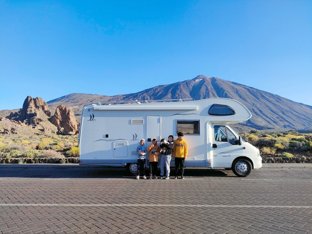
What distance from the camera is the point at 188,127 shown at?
1630 cm

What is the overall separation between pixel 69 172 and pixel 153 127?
443cm

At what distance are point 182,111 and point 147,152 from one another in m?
2.06

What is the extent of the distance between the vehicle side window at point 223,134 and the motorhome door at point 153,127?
2196mm

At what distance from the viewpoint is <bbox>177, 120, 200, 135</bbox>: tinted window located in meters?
16.2

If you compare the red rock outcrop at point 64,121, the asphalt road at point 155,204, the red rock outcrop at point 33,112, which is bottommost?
the asphalt road at point 155,204

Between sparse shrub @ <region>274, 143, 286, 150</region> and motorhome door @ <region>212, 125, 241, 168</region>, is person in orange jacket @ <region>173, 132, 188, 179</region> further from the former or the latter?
sparse shrub @ <region>274, 143, 286, 150</region>

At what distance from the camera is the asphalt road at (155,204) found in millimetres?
7703

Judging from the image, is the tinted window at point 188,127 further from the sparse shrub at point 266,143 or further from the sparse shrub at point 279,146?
the sparse shrub at point 266,143

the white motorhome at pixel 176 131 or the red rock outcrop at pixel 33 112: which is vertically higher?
the red rock outcrop at pixel 33 112

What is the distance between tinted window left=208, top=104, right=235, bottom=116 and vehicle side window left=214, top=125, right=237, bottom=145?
1.76 ft

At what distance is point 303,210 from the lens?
30.4 feet

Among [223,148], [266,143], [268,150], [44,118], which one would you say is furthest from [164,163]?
[44,118]

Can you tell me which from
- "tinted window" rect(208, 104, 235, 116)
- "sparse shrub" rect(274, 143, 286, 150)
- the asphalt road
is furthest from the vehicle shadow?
"sparse shrub" rect(274, 143, 286, 150)

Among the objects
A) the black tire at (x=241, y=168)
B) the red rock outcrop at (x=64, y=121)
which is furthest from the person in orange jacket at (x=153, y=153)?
the red rock outcrop at (x=64, y=121)
